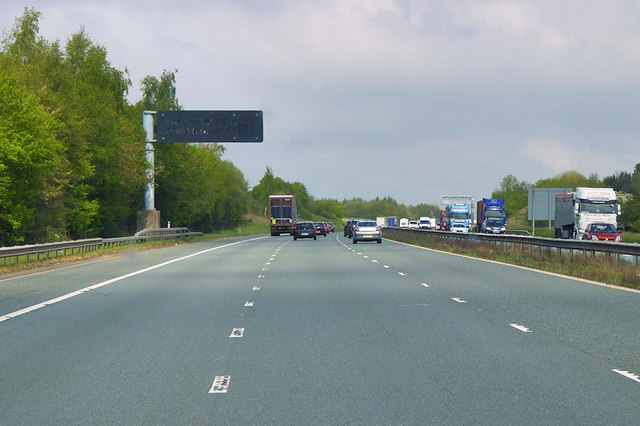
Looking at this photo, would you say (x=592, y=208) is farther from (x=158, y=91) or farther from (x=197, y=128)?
(x=158, y=91)

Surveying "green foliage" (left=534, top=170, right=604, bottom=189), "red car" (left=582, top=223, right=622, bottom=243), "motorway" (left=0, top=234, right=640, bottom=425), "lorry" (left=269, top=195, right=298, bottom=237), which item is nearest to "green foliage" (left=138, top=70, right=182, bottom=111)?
"lorry" (left=269, top=195, right=298, bottom=237)

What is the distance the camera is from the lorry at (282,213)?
238 feet

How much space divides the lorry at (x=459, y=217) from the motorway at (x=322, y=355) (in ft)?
186

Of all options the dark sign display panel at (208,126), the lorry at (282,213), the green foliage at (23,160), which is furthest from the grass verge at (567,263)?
the lorry at (282,213)

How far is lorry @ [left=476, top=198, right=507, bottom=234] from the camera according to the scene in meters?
63.9

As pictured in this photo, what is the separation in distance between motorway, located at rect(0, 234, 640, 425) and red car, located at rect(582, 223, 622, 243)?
26599 millimetres

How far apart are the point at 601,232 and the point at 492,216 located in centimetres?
2303

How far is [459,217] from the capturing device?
72.9 metres

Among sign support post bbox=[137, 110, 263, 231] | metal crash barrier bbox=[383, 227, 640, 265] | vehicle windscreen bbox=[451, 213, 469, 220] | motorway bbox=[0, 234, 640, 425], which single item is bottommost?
motorway bbox=[0, 234, 640, 425]

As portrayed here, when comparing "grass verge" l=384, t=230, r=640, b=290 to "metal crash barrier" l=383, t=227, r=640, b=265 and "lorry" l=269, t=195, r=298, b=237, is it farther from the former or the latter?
"lorry" l=269, t=195, r=298, b=237

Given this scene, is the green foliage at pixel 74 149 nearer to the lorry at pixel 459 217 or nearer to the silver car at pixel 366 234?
the silver car at pixel 366 234

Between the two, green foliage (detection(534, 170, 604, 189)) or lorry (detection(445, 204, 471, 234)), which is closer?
lorry (detection(445, 204, 471, 234))

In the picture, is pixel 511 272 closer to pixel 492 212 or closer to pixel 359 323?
pixel 359 323

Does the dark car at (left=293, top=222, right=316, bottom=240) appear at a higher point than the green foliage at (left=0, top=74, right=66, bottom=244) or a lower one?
lower
